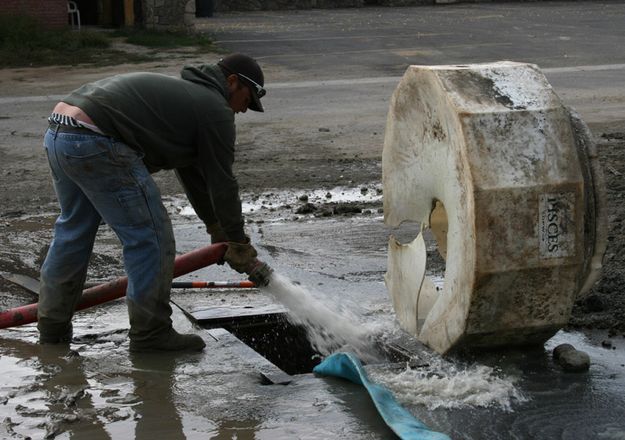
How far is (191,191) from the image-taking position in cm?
552

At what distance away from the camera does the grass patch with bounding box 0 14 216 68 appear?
59.5ft

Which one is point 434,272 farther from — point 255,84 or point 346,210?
point 255,84

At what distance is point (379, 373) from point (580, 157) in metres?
1.25

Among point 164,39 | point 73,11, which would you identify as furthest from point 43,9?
point 164,39

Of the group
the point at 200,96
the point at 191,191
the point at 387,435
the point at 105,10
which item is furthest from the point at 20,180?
the point at 105,10

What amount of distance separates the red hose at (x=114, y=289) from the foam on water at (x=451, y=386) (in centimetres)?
111

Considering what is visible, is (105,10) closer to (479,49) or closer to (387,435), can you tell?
(479,49)

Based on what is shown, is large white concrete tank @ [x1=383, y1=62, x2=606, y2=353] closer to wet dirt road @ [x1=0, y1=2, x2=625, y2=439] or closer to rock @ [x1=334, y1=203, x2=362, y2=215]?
wet dirt road @ [x1=0, y1=2, x2=625, y2=439]

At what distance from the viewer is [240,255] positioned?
17.2 feet

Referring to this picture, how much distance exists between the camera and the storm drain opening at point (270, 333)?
18.8 ft

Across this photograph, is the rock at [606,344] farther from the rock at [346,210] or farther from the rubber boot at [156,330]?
the rock at [346,210]

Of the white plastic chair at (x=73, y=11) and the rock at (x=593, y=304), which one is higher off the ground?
the white plastic chair at (x=73, y=11)

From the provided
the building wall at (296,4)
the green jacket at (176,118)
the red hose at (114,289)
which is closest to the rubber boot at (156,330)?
the red hose at (114,289)

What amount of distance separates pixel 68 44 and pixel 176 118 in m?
15.2
